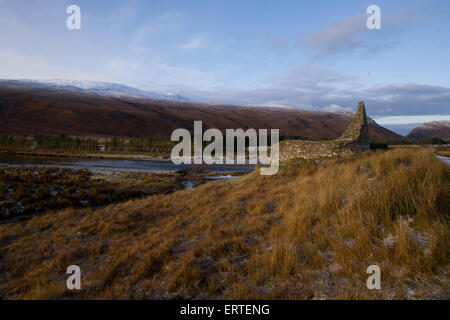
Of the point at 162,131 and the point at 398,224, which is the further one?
the point at 162,131

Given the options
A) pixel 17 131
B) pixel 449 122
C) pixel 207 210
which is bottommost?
pixel 207 210

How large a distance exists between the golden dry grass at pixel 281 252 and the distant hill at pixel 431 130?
5496 inches

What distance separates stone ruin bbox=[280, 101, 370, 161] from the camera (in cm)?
1377

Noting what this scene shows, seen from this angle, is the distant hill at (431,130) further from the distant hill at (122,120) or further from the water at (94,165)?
the water at (94,165)

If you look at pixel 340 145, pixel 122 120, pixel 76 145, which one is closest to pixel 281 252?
pixel 340 145

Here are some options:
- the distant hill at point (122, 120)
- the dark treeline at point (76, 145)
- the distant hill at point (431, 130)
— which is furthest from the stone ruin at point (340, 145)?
the distant hill at point (431, 130)

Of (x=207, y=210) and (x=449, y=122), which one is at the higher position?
(x=449, y=122)

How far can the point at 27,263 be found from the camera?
6312 mm

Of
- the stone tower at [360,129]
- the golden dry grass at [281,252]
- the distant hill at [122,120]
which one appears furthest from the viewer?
the distant hill at [122,120]

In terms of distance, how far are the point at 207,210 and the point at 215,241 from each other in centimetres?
369

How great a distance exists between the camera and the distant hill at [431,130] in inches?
4466
